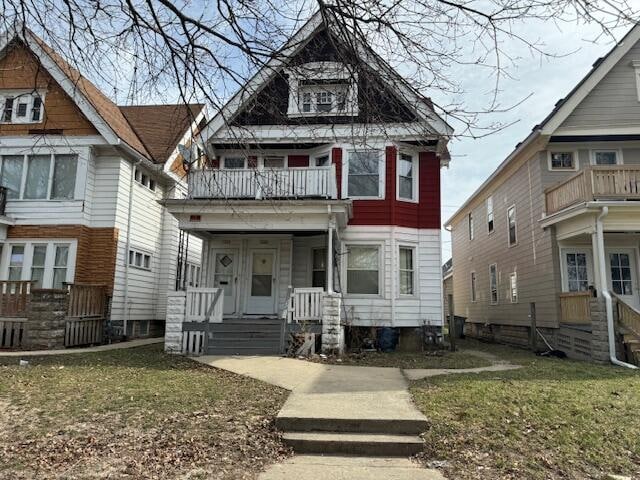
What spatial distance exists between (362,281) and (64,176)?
1014 cm

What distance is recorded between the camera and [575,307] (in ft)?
43.7

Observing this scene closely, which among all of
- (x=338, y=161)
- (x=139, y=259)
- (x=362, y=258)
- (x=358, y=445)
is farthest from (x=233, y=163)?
(x=358, y=445)

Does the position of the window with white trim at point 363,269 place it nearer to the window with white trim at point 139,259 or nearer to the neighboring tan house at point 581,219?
the neighboring tan house at point 581,219

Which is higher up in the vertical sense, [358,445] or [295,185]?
[295,185]

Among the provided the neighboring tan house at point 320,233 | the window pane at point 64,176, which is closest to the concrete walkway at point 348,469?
the neighboring tan house at point 320,233

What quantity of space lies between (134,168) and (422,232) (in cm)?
997

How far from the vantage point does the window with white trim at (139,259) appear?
647 inches

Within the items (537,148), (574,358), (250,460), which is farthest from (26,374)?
(537,148)

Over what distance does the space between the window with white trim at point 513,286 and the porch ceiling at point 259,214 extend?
8.39m

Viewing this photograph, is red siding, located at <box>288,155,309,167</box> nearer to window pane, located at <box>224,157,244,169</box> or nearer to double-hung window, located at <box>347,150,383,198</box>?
double-hung window, located at <box>347,150,383,198</box>

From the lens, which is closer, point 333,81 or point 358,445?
point 358,445

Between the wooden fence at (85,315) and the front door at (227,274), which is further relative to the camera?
the front door at (227,274)

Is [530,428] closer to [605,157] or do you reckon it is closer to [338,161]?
[338,161]

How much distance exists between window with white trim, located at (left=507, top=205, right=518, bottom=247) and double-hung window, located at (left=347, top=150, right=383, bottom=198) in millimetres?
6555
